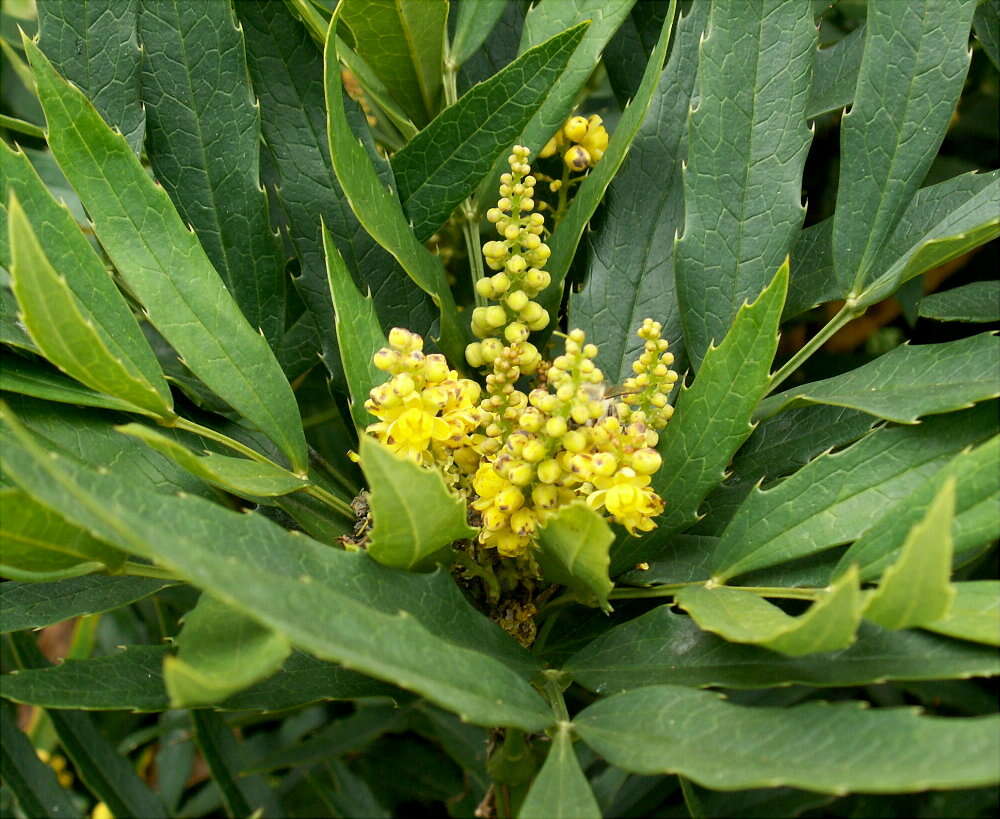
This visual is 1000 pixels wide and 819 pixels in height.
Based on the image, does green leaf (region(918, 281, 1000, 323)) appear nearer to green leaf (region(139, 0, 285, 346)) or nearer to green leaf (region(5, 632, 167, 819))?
green leaf (region(139, 0, 285, 346))

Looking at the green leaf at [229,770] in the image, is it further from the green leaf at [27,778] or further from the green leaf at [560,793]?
the green leaf at [560,793]

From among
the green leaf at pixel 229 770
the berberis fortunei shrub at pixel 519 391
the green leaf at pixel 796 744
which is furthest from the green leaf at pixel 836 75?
the green leaf at pixel 229 770

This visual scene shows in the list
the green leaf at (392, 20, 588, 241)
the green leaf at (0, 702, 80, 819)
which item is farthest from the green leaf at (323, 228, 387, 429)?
the green leaf at (0, 702, 80, 819)

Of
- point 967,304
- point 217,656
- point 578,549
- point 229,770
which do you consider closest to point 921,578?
point 578,549

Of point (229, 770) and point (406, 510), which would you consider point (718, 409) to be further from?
point (229, 770)

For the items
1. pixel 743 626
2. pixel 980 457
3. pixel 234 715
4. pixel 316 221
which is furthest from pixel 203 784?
pixel 980 457

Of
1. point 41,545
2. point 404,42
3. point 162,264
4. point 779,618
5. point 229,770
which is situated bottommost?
point 229,770

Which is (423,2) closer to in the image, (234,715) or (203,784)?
(234,715)
